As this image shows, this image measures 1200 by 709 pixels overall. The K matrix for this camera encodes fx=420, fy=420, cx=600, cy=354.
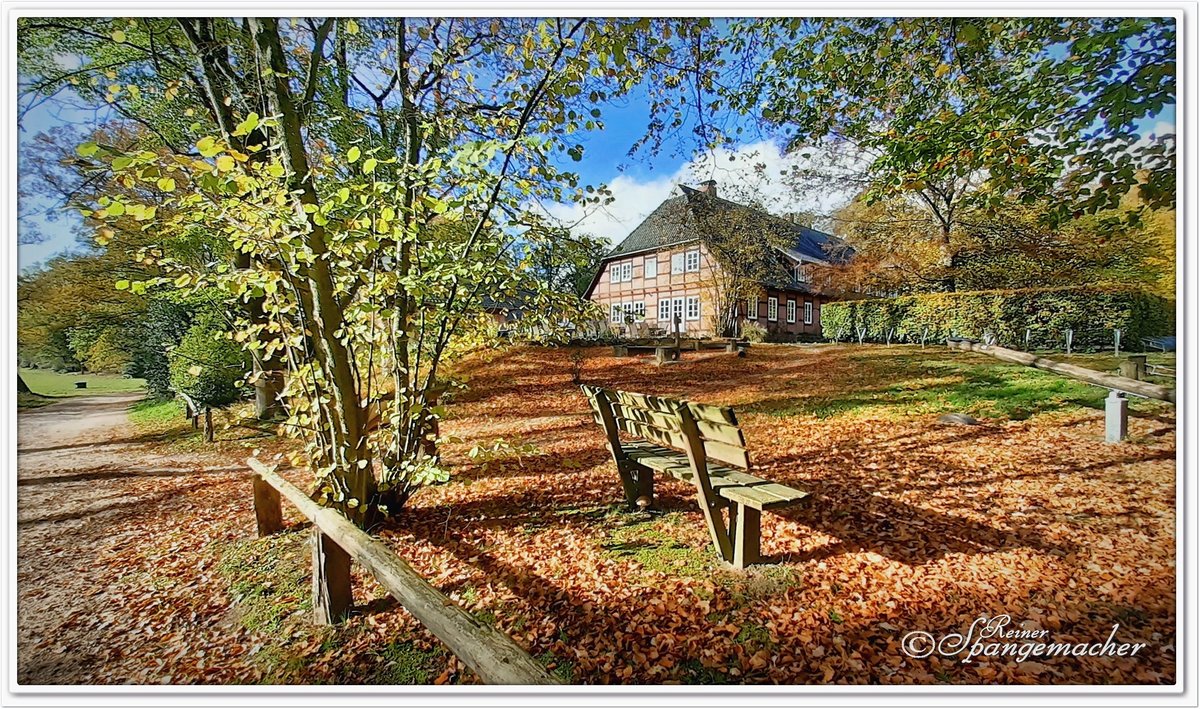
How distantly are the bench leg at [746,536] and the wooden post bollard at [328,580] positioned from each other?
62.8 inches

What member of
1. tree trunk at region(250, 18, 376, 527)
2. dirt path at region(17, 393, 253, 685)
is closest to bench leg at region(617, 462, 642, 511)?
tree trunk at region(250, 18, 376, 527)

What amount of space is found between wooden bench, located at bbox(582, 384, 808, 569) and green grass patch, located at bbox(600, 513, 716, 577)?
11 centimetres

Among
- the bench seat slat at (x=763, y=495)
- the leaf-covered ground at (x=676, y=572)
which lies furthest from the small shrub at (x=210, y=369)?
the bench seat slat at (x=763, y=495)

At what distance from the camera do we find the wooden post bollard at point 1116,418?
2.48m

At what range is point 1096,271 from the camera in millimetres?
2357

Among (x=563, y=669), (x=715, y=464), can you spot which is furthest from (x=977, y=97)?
(x=563, y=669)

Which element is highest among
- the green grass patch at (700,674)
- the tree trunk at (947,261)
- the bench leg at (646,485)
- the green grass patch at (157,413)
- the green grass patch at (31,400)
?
the tree trunk at (947,261)

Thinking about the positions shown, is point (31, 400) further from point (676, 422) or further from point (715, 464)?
point (715, 464)

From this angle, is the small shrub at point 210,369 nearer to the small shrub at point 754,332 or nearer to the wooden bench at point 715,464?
the wooden bench at point 715,464

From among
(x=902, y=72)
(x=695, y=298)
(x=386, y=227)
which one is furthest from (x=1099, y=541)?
(x=695, y=298)

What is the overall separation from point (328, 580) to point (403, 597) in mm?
658

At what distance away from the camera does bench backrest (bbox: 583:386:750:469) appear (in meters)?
1.54

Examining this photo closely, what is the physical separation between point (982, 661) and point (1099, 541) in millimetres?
925
